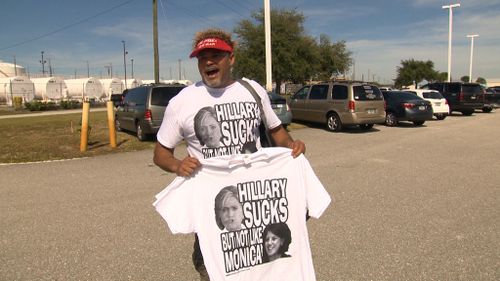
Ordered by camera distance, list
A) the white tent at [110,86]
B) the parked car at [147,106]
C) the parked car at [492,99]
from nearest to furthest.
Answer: the parked car at [147,106] < the parked car at [492,99] < the white tent at [110,86]

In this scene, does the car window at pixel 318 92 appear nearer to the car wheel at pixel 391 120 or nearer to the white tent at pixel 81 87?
the car wheel at pixel 391 120

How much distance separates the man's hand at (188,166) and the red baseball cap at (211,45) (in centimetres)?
62

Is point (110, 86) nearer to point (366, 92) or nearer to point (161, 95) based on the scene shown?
point (161, 95)

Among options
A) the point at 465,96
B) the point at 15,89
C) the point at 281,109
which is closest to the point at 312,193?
the point at 281,109

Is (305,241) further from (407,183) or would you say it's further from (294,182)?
(407,183)

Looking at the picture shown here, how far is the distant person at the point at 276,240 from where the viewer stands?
2.46m

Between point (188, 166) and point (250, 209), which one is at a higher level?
point (188, 166)

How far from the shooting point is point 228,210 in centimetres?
240

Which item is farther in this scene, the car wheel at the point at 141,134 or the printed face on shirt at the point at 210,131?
the car wheel at the point at 141,134

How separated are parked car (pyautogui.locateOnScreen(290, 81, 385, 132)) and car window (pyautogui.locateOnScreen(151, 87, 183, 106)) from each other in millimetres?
6116

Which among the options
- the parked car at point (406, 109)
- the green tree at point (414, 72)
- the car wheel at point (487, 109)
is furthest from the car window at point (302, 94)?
the green tree at point (414, 72)

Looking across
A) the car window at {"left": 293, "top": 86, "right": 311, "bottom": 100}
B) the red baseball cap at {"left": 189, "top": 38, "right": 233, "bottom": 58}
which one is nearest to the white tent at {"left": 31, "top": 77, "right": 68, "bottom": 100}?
the car window at {"left": 293, "top": 86, "right": 311, "bottom": 100}

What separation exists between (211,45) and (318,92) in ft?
46.5

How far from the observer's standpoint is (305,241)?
2.54m
